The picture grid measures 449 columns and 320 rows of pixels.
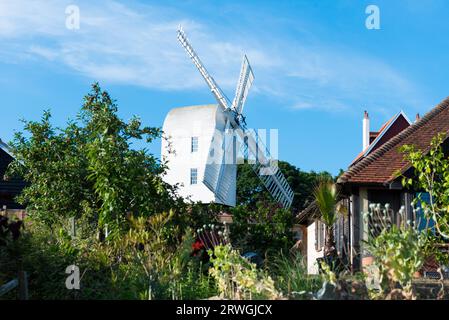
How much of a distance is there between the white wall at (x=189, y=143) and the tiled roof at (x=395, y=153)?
16787 mm

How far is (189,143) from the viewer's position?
138 ft

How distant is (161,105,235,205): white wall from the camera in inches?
1573

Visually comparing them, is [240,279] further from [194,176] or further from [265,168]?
[194,176]

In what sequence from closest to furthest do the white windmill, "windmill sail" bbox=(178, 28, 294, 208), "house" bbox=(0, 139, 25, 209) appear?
1. "house" bbox=(0, 139, 25, 209)
2. "windmill sail" bbox=(178, 28, 294, 208)
3. the white windmill

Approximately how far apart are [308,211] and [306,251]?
6.64 meters

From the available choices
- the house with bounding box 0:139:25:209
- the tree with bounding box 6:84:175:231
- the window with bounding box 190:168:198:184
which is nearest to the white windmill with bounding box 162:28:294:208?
the window with bounding box 190:168:198:184

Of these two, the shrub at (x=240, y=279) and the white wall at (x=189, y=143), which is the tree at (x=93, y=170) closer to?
the shrub at (x=240, y=279)

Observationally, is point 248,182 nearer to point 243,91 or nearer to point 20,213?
point 243,91

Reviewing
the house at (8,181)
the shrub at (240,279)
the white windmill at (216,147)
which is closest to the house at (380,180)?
the shrub at (240,279)

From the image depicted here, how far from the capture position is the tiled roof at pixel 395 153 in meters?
21.0

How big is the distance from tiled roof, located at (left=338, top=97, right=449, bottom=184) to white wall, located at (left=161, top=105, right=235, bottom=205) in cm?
1679

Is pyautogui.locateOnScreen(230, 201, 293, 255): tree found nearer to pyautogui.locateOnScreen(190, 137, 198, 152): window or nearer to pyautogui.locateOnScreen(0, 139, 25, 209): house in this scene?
pyautogui.locateOnScreen(190, 137, 198, 152): window

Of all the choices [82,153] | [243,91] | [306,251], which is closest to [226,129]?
[243,91]
